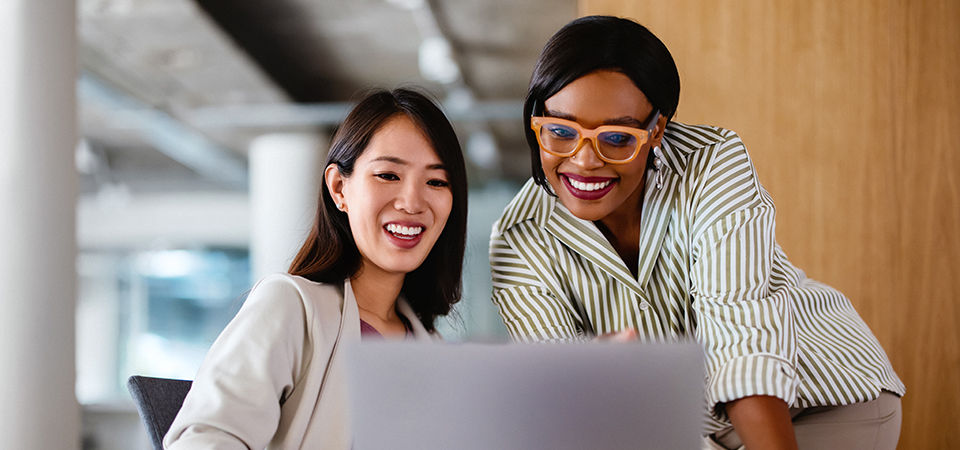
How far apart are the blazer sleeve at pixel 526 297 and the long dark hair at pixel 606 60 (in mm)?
249

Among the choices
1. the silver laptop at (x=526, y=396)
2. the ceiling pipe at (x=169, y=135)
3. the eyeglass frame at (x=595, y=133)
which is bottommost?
the silver laptop at (x=526, y=396)

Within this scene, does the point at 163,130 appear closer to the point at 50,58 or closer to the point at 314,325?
the point at 50,58

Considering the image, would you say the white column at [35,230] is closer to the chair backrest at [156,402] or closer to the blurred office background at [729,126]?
the blurred office background at [729,126]

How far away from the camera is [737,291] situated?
1.41m

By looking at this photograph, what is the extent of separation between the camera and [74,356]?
10.5 feet

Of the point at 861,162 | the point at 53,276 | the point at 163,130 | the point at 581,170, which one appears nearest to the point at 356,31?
the point at 163,130

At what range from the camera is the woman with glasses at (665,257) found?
1.39 meters

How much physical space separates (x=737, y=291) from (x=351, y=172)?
0.76m

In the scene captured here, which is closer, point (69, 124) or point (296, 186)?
point (69, 124)

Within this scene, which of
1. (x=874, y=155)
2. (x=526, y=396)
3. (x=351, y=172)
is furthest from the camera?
(x=874, y=155)

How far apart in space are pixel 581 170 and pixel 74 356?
8.19 feet

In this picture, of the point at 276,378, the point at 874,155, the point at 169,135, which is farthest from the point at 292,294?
the point at 169,135

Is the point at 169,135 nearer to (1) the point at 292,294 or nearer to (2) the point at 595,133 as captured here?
(1) the point at 292,294

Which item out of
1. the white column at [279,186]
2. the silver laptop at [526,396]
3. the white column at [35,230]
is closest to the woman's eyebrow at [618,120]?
the silver laptop at [526,396]
